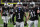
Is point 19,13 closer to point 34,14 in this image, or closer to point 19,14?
point 19,14

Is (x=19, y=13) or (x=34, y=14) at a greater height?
(x=19, y=13)

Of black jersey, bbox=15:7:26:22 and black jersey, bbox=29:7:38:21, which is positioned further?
black jersey, bbox=29:7:38:21

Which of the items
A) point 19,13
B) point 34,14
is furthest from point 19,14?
point 34,14

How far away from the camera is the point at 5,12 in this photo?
8.73 metres

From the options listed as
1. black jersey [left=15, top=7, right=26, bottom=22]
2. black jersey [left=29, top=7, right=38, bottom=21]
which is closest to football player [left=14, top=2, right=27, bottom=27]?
black jersey [left=15, top=7, right=26, bottom=22]

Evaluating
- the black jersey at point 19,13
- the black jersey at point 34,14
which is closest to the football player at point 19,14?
the black jersey at point 19,13

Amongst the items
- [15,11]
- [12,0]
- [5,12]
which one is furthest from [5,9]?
[12,0]

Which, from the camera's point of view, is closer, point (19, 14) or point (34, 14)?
point (19, 14)

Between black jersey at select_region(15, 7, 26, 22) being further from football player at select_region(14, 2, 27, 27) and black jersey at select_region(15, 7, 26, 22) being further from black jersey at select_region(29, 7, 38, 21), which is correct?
black jersey at select_region(29, 7, 38, 21)

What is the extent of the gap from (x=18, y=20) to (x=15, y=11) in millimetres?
499

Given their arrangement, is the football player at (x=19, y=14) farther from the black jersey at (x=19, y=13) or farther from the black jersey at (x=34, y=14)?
the black jersey at (x=34, y=14)

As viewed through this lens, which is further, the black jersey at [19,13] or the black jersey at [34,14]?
the black jersey at [34,14]

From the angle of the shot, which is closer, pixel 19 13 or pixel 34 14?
pixel 19 13

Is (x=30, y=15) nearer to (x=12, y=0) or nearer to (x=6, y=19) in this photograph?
(x=6, y=19)
